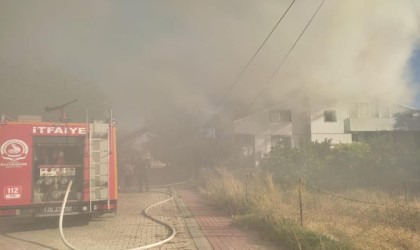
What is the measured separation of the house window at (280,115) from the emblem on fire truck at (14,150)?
21229mm

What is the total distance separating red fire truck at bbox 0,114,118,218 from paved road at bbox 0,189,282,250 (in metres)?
0.46

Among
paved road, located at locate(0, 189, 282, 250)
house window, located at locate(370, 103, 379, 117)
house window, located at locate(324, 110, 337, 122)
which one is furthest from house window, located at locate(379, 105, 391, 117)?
paved road, located at locate(0, 189, 282, 250)

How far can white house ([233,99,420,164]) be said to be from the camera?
27.9 m

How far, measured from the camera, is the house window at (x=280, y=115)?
2797 centimetres

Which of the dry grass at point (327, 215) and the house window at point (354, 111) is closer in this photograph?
the dry grass at point (327, 215)

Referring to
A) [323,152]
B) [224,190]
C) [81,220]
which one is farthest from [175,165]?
[81,220]

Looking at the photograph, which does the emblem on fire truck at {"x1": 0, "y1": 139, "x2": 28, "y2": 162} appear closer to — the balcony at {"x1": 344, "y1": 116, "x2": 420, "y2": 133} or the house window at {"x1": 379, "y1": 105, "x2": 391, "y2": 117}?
the balcony at {"x1": 344, "y1": 116, "x2": 420, "y2": 133}

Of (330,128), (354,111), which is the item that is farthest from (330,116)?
(354,111)

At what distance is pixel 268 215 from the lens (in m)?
7.15

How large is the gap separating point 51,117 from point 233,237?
52.1 ft

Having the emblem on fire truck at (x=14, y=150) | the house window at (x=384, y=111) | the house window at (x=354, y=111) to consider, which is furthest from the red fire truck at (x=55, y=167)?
the house window at (x=384, y=111)

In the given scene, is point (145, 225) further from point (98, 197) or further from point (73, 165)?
point (73, 165)

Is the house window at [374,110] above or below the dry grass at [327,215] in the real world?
above

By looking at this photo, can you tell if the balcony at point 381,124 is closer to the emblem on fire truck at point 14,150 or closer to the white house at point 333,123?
the white house at point 333,123
